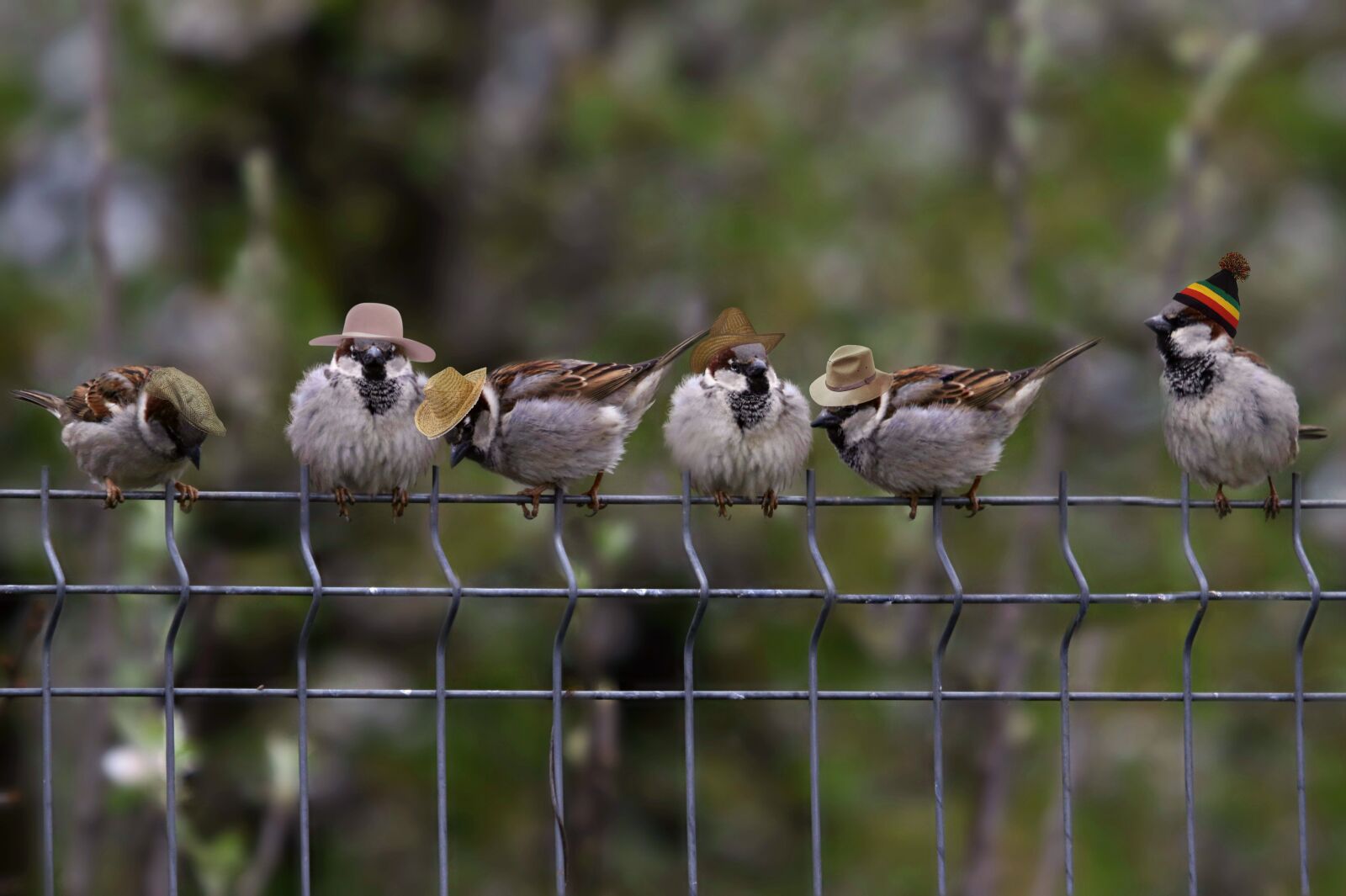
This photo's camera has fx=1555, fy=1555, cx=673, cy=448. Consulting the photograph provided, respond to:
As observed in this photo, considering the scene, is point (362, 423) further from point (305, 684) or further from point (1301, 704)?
point (1301, 704)

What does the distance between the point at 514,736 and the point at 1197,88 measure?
3.48m

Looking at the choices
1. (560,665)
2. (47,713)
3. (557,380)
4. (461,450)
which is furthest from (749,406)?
(47,713)

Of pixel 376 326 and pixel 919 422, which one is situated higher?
pixel 376 326

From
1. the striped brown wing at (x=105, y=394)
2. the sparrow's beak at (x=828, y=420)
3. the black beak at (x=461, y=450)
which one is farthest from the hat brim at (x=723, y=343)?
the striped brown wing at (x=105, y=394)

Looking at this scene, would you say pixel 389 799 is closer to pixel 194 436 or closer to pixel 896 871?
pixel 896 871

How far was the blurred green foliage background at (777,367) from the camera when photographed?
5598 mm

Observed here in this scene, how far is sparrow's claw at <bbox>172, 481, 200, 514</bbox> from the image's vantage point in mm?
3093

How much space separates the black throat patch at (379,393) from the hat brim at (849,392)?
3.56ft

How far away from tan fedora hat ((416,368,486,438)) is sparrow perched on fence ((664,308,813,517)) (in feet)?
2.77

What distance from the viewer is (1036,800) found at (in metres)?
6.09

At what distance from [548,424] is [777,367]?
1.75 metres

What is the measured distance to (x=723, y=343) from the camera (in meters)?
4.01

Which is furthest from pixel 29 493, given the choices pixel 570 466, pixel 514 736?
pixel 514 736

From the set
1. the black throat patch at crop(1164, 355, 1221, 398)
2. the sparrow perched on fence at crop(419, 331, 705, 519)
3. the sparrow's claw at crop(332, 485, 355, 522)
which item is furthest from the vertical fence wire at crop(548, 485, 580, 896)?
the black throat patch at crop(1164, 355, 1221, 398)
